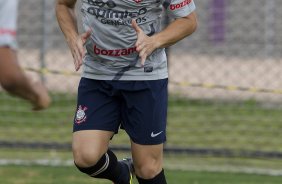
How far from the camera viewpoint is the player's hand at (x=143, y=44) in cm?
629

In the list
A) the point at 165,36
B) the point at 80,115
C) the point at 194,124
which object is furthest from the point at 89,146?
the point at 194,124

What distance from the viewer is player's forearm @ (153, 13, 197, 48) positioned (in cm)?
650

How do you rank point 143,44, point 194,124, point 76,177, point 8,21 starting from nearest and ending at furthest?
point 8,21 → point 143,44 → point 76,177 → point 194,124

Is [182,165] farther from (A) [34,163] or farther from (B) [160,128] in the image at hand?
(B) [160,128]

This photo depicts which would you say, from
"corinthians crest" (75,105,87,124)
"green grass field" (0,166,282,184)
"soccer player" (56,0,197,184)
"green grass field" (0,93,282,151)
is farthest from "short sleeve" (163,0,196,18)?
"green grass field" (0,93,282,151)

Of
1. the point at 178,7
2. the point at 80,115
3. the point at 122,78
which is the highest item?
the point at 178,7

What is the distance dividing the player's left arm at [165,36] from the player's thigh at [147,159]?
687mm

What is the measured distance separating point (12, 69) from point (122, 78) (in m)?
1.75

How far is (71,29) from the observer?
6.78 meters

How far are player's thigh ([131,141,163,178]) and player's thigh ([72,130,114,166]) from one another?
0.71 ft

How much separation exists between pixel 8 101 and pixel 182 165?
367 cm

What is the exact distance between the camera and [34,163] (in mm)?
9492

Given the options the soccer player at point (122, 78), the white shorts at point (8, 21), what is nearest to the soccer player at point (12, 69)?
the white shorts at point (8, 21)

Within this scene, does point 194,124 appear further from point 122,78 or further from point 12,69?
point 12,69
